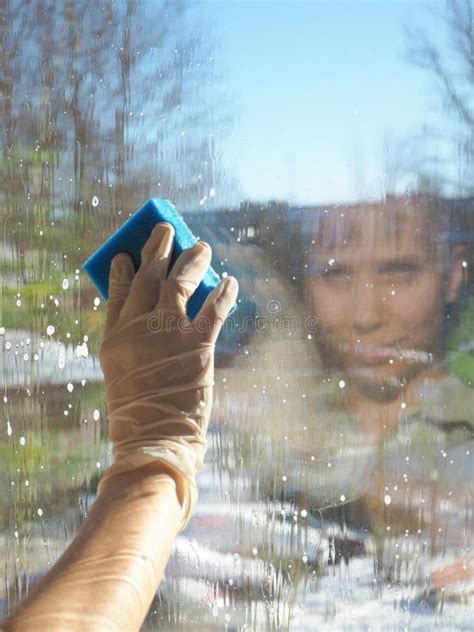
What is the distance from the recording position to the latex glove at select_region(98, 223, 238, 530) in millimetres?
948

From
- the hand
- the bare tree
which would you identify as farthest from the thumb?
the hand

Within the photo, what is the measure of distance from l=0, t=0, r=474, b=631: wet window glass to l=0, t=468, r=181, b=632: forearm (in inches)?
10.0

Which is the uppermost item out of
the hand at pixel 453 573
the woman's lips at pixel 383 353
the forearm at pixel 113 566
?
the woman's lips at pixel 383 353

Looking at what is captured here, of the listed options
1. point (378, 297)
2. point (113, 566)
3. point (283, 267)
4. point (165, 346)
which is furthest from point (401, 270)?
point (113, 566)

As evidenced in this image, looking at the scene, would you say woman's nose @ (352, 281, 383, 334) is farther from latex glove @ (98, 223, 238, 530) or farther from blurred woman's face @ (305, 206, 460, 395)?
latex glove @ (98, 223, 238, 530)

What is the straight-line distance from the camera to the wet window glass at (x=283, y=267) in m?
0.97

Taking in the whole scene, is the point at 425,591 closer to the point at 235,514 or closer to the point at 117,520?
the point at 235,514

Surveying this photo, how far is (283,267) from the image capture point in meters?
1.06

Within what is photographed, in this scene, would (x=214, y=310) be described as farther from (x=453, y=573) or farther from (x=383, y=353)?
(x=453, y=573)

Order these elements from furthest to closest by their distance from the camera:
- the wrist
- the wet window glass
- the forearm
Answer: the wet window glass → the wrist → the forearm

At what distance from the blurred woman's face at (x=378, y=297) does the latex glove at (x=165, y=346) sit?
138 mm

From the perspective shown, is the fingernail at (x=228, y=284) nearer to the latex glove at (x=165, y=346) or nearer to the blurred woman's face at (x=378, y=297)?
the latex glove at (x=165, y=346)

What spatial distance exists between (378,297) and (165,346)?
0.26 m

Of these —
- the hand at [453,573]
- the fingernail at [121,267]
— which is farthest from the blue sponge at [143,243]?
the hand at [453,573]
